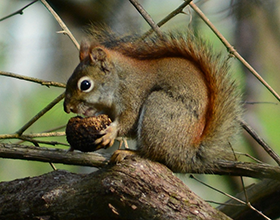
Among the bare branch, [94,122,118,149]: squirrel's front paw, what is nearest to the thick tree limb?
the bare branch

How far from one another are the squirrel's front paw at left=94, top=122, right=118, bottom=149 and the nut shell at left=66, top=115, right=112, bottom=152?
0.02m

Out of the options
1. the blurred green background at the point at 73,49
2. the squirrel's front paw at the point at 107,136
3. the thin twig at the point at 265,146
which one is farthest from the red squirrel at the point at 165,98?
the blurred green background at the point at 73,49

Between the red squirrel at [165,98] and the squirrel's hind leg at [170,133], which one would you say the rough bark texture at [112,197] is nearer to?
the squirrel's hind leg at [170,133]

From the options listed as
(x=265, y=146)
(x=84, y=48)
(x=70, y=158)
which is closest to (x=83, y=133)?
(x=70, y=158)

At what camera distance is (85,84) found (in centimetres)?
230

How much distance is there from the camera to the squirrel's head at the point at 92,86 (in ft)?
7.49

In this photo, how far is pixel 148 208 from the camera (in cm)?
170

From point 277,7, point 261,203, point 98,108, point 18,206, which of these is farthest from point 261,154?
point 18,206

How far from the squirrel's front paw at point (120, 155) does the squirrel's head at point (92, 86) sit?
384mm

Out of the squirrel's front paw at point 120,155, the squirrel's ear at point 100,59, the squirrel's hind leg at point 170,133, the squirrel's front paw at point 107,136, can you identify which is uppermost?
the squirrel's ear at point 100,59

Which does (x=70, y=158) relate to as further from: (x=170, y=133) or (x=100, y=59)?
(x=100, y=59)

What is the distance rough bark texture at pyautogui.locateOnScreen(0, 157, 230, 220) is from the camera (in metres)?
1.70

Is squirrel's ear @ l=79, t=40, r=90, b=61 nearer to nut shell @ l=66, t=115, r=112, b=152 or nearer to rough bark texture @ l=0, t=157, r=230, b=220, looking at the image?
nut shell @ l=66, t=115, r=112, b=152

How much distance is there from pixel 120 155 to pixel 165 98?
0.46 meters
